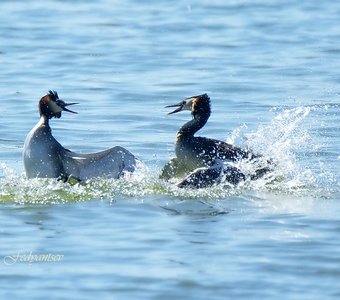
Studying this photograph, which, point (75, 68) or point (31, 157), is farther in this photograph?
point (75, 68)

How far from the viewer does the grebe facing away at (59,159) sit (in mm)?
13734

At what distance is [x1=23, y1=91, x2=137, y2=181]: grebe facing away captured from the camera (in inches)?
541

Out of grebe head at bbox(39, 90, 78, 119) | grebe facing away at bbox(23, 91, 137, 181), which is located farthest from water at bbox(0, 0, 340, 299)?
grebe head at bbox(39, 90, 78, 119)

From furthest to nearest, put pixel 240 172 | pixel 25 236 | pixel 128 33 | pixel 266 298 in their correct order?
pixel 128 33
pixel 240 172
pixel 25 236
pixel 266 298

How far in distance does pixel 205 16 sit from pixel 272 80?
26.9 ft

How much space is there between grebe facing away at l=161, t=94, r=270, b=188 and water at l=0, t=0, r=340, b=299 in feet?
0.70

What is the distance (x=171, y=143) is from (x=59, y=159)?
2.65 meters

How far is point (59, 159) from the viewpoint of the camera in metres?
14.0

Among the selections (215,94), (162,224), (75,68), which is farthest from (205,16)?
(162,224)

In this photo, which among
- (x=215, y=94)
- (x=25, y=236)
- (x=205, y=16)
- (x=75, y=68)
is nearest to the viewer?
(x=25, y=236)

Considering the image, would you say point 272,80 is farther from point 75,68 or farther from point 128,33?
point 128,33

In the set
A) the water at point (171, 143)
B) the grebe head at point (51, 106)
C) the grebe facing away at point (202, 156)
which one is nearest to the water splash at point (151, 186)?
the water at point (171, 143)

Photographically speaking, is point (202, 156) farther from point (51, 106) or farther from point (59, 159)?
point (51, 106)

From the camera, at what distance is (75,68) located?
23344mm
